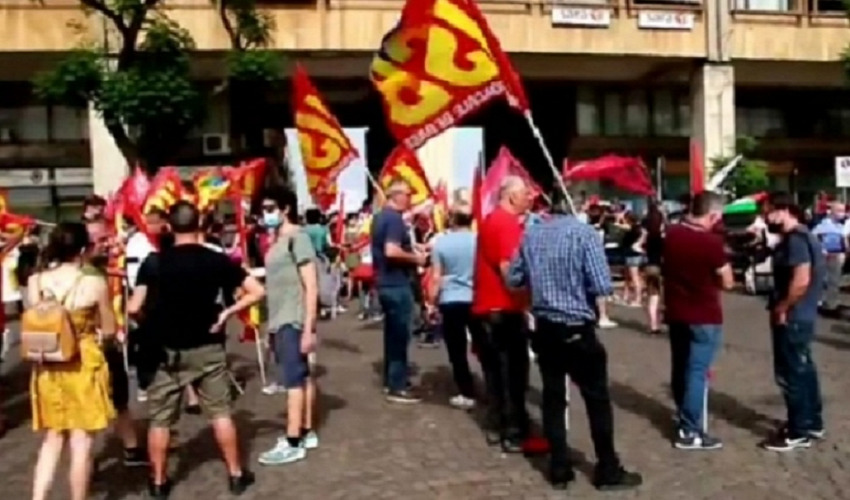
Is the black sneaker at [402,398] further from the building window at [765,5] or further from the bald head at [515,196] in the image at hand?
the building window at [765,5]

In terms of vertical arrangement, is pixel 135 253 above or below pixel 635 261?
above

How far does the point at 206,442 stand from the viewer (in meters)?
9.77

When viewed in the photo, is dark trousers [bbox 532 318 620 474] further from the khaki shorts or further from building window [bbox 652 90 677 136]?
building window [bbox 652 90 677 136]

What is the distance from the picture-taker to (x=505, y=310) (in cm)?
902

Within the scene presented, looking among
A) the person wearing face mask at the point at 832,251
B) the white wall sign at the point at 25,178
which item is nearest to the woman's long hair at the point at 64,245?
the person wearing face mask at the point at 832,251

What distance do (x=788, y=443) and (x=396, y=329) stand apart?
347cm

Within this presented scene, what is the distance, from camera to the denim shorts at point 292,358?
8.74 metres

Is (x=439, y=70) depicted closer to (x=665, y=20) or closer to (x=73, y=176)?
(x=665, y=20)

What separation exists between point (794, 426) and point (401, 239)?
361 centimetres

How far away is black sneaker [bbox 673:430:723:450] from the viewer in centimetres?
894

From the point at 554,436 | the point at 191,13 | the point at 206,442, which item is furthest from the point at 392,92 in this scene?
the point at 191,13

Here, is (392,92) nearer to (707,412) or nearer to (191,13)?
(707,412)

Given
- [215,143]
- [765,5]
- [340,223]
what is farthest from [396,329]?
[765,5]

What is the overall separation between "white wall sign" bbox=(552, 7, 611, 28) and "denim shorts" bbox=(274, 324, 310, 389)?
24.7m
